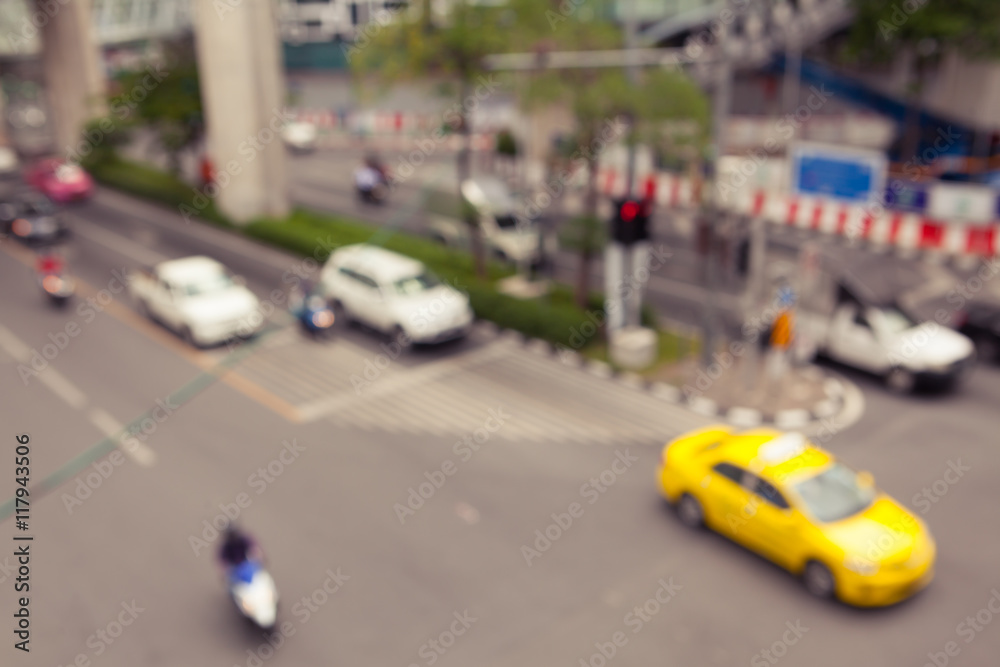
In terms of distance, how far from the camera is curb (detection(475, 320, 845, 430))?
15.6 metres

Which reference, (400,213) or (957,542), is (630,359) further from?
(400,213)

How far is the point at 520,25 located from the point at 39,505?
1380cm

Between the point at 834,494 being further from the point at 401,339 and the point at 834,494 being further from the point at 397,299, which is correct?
the point at 397,299

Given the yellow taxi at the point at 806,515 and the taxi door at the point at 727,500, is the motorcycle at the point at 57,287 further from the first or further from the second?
the taxi door at the point at 727,500

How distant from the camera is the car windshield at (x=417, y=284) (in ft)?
62.4

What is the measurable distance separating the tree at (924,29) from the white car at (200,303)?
20121 mm

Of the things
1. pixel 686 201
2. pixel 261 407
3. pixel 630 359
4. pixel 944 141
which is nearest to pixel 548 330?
pixel 630 359

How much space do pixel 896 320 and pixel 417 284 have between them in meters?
9.86

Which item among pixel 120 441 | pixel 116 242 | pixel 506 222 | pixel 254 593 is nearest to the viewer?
pixel 254 593

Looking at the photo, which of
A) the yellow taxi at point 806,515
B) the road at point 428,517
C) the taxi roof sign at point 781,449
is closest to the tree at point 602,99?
the road at point 428,517

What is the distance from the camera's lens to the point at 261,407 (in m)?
16.5

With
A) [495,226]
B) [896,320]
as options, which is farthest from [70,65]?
[896,320]

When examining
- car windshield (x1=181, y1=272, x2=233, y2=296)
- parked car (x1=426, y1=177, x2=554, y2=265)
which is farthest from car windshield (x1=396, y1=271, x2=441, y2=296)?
car windshield (x1=181, y1=272, x2=233, y2=296)

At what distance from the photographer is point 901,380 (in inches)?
637
